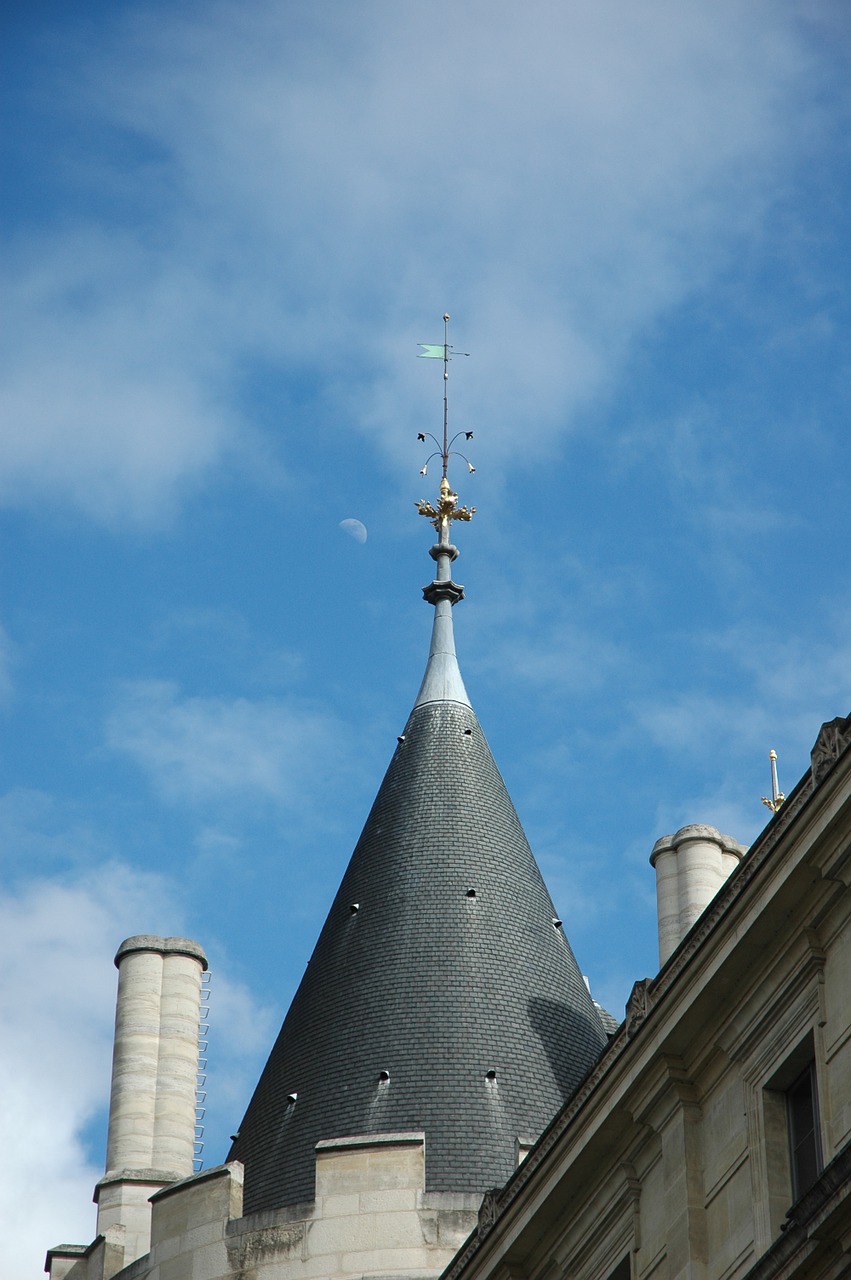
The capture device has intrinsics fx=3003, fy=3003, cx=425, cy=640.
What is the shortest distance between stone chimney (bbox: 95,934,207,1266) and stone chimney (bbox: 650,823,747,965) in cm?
549

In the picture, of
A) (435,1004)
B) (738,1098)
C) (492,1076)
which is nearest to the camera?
(738,1098)

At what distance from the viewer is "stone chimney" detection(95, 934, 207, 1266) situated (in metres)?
32.7

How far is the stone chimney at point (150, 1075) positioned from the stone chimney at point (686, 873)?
5490mm

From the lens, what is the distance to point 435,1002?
107ft

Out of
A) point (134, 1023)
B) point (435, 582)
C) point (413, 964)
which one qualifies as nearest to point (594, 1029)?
point (413, 964)

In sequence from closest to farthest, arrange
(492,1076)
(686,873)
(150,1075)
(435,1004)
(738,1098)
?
(738,1098) < (492,1076) < (435,1004) < (150,1075) < (686,873)

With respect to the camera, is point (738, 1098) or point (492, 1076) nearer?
point (738, 1098)

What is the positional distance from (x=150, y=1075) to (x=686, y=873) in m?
6.77

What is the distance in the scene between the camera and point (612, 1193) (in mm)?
18484

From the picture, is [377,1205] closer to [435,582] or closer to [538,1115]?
[538,1115]

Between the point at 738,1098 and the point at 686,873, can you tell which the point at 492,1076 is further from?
the point at 738,1098

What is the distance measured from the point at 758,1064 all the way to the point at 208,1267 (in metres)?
13.0

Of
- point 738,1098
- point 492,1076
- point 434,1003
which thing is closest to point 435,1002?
point 434,1003

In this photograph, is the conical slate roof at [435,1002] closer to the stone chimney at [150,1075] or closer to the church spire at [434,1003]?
the church spire at [434,1003]
